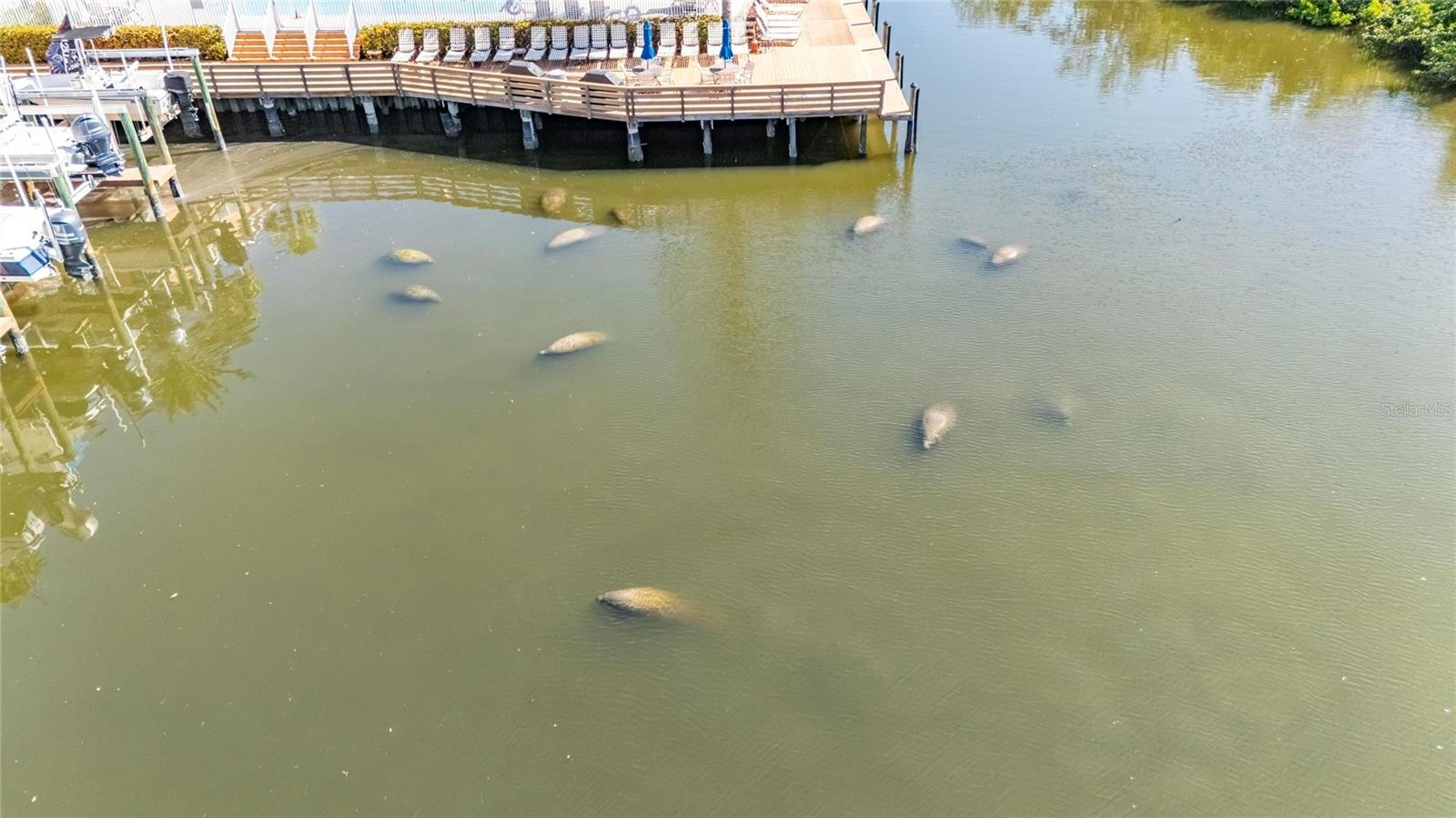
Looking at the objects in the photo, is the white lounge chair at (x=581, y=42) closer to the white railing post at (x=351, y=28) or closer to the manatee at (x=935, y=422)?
the white railing post at (x=351, y=28)

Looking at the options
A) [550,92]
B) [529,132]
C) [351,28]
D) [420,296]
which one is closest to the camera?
[420,296]

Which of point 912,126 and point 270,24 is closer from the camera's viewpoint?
point 912,126

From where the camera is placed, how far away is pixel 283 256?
61.8 ft

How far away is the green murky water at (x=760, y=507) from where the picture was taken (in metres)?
9.55

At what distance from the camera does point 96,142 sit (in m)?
18.3

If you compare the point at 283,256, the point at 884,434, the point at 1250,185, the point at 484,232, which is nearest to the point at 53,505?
the point at 283,256

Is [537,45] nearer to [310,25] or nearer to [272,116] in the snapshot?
[310,25]

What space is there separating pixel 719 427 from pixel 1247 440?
7.59 m

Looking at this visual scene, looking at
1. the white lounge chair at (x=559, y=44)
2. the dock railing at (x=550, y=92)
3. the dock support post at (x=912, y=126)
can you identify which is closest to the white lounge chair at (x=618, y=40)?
the white lounge chair at (x=559, y=44)

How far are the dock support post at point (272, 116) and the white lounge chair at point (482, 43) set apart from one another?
209 inches

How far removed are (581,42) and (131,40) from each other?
1172 centimetres

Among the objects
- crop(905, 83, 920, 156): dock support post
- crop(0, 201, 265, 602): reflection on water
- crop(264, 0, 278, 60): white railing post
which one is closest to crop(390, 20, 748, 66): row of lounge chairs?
crop(264, 0, 278, 60): white railing post

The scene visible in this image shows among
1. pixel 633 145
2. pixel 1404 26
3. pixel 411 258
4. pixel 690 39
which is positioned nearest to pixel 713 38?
pixel 690 39

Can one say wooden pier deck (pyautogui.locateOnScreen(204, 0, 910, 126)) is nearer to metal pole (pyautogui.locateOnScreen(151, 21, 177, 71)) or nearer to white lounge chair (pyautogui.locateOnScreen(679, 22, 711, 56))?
white lounge chair (pyautogui.locateOnScreen(679, 22, 711, 56))
